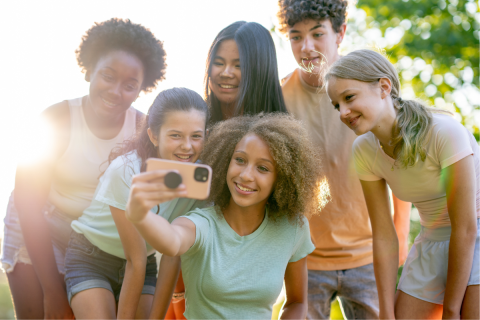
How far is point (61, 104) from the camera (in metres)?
3.32

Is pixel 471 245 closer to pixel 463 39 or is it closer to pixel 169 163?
pixel 169 163

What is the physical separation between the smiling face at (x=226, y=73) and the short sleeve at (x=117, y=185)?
0.92 m

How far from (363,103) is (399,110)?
30 centimetres

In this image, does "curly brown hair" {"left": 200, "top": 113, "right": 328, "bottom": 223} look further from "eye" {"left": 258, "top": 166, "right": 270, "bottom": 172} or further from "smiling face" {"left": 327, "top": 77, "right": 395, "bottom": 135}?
"smiling face" {"left": 327, "top": 77, "right": 395, "bottom": 135}

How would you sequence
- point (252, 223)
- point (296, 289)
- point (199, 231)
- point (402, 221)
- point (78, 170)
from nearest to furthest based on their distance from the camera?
point (199, 231) < point (252, 223) < point (296, 289) < point (78, 170) < point (402, 221)

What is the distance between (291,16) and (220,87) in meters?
0.88

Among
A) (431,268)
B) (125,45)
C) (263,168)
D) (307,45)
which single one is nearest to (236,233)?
(263,168)

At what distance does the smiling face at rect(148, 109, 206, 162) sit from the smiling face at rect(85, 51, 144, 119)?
641 millimetres

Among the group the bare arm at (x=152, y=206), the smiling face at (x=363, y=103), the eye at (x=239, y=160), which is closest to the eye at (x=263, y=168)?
the eye at (x=239, y=160)

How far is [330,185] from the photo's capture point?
3443mm

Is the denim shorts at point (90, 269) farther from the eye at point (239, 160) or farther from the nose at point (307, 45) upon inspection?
the nose at point (307, 45)

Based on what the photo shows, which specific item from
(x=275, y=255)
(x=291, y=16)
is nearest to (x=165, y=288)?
(x=275, y=255)

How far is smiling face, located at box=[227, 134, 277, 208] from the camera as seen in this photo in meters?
2.56

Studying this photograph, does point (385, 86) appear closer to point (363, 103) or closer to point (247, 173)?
point (363, 103)
